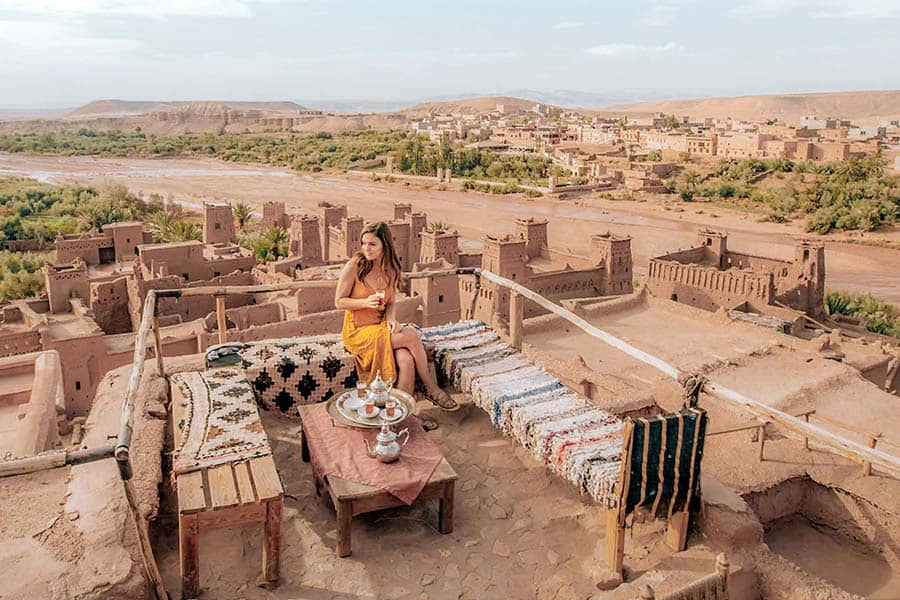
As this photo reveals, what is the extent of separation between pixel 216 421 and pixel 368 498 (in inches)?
39.4

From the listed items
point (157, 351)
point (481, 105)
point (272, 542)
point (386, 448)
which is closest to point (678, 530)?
point (386, 448)

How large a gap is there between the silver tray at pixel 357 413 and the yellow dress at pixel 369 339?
0.27m

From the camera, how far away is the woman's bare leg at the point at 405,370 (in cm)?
498

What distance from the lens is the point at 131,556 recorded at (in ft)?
11.1

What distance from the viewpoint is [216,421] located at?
416 cm

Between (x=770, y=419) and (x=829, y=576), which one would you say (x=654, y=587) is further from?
(x=829, y=576)

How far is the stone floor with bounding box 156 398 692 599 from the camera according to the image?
362cm

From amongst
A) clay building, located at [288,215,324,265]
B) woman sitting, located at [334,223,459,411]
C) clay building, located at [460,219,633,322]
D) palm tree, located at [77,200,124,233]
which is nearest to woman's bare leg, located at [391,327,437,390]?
woman sitting, located at [334,223,459,411]

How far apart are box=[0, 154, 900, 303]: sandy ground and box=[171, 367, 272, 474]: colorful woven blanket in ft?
82.0

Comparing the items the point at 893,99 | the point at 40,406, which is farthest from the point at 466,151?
the point at 893,99

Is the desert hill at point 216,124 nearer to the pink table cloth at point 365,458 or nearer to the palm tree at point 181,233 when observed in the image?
the palm tree at point 181,233

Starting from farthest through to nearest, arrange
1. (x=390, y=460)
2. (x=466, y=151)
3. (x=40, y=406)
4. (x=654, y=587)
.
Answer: (x=466, y=151)
(x=40, y=406)
(x=390, y=460)
(x=654, y=587)

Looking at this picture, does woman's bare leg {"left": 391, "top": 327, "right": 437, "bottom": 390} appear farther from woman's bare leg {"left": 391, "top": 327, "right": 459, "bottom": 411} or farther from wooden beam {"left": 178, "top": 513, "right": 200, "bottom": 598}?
wooden beam {"left": 178, "top": 513, "right": 200, "bottom": 598}

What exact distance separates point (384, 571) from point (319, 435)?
889mm
